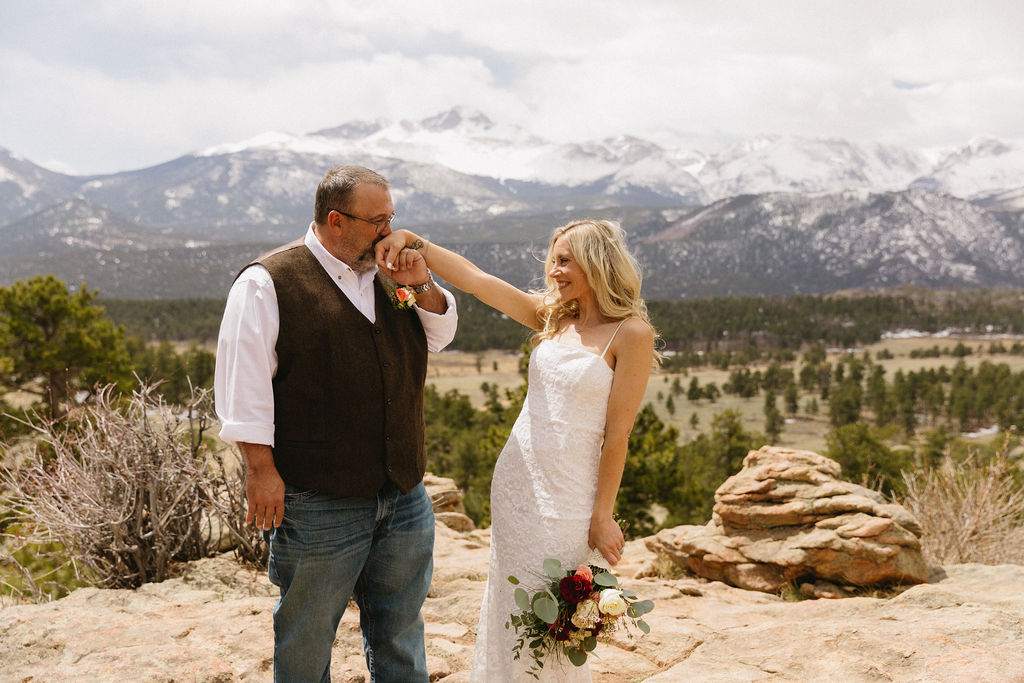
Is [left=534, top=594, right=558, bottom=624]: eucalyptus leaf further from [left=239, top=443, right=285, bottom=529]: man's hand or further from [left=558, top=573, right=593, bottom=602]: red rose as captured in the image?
[left=239, top=443, right=285, bottom=529]: man's hand

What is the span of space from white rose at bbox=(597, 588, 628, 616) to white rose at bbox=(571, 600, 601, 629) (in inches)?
2.1

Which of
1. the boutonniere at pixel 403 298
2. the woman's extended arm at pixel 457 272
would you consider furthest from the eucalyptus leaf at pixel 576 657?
the boutonniere at pixel 403 298

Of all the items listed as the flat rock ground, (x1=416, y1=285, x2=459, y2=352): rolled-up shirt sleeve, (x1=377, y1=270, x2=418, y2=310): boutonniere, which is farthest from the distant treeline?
(x1=377, y1=270, x2=418, y2=310): boutonniere

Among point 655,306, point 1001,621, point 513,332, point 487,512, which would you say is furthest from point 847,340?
point 1001,621

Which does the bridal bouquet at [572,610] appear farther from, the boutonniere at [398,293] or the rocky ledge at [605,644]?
the boutonniere at [398,293]

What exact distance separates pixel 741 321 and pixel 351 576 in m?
132

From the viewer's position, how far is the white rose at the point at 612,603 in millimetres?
3141

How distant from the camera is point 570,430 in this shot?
350 centimetres

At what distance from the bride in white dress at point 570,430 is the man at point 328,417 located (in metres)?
0.27

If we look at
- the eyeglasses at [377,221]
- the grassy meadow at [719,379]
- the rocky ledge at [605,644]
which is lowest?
the grassy meadow at [719,379]

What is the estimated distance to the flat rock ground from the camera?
4012 millimetres

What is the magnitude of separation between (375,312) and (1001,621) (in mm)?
4355

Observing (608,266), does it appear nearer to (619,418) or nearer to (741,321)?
(619,418)

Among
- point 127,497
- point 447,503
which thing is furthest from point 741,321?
point 127,497
